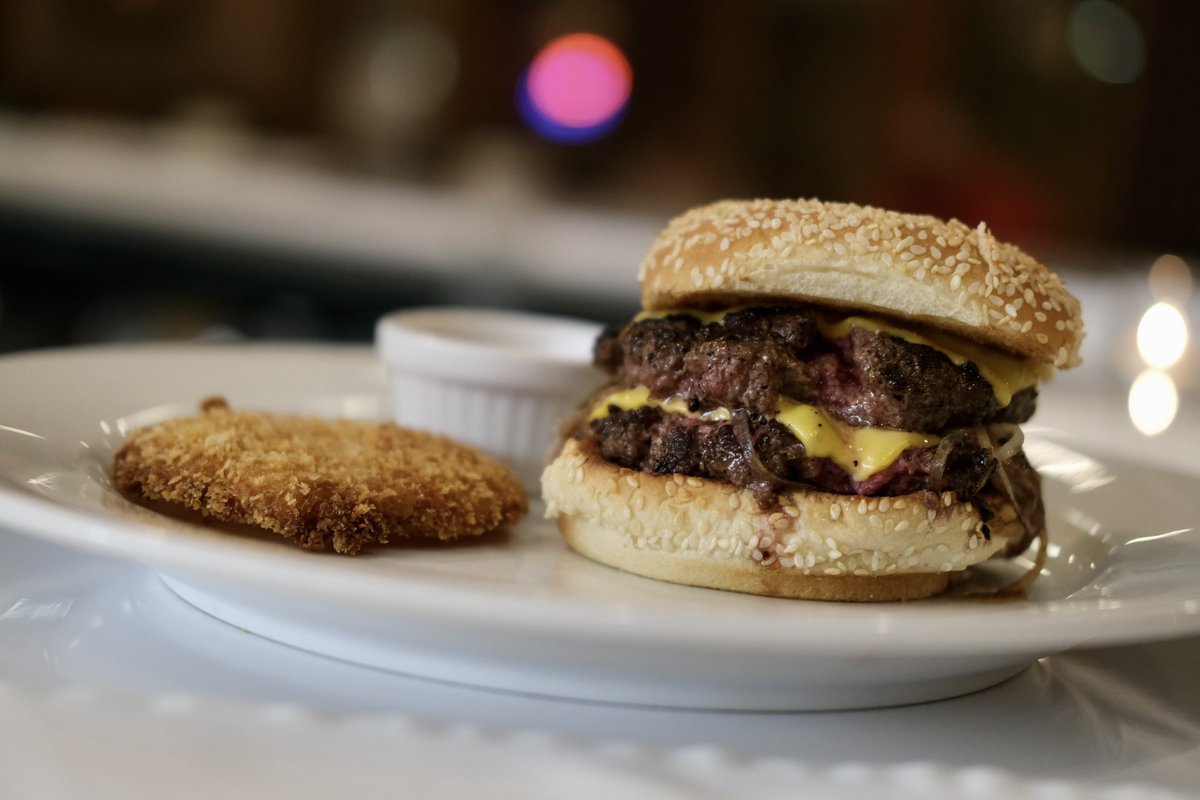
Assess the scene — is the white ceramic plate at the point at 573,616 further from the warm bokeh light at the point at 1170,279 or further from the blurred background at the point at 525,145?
the warm bokeh light at the point at 1170,279

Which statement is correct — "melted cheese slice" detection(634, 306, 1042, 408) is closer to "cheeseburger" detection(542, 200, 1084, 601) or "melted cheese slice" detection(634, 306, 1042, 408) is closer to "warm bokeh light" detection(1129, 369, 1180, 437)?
"cheeseburger" detection(542, 200, 1084, 601)

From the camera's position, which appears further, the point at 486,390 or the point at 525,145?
the point at 525,145

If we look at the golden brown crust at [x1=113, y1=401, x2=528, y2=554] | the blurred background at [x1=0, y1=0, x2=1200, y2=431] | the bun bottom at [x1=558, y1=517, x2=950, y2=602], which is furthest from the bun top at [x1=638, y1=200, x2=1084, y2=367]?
the blurred background at [x1=0, y1=0, x2=1200, y2=431]

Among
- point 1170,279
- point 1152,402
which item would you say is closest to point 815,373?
point 1152,402

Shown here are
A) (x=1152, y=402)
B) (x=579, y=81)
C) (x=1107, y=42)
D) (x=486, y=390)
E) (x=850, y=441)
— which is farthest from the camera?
(x=579, y=81)

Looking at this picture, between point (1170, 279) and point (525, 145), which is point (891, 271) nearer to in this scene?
point (1170, 279)

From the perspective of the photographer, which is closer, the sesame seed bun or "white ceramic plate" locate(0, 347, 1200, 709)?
"white ceramic plate" locate(0, 347, 1200, 709)
